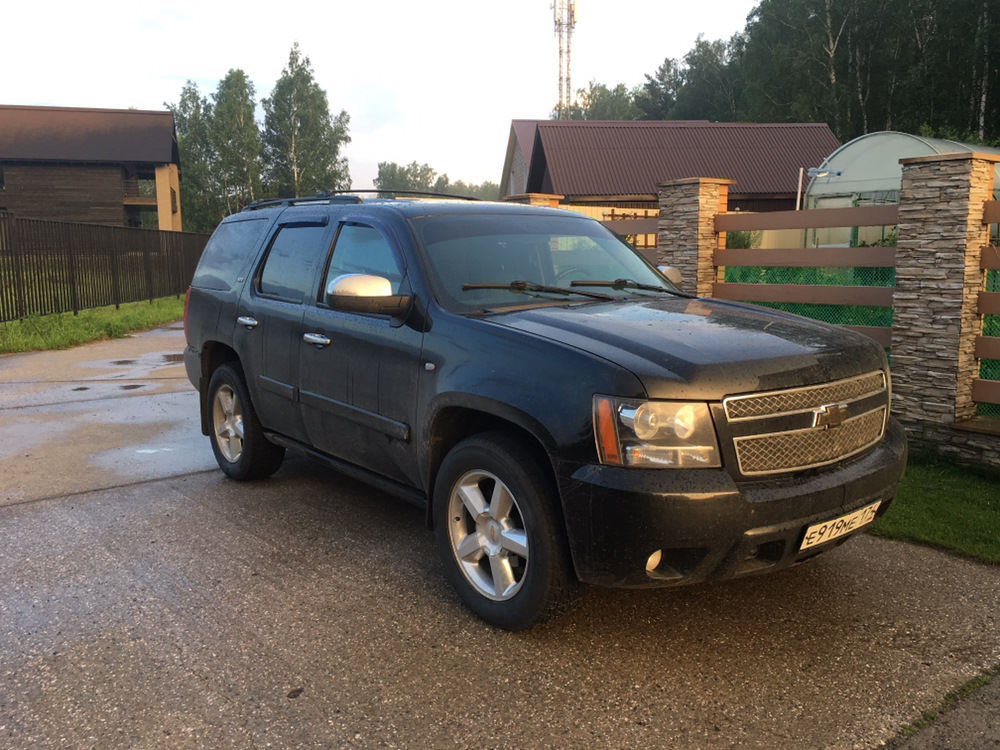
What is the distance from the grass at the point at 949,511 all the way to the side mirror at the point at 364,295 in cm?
306

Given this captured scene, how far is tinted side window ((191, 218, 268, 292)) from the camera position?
19.8ft

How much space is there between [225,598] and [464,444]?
4.52ft

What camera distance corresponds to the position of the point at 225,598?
4.10m

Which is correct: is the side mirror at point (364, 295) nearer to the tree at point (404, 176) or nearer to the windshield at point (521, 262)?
the windshield at point (521, 262)

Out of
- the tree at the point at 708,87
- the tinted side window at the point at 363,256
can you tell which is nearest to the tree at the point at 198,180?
the tree at the point at 708,87

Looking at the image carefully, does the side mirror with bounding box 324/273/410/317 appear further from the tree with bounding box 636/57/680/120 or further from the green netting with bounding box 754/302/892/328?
the tree with bounding box 636/57/680/120

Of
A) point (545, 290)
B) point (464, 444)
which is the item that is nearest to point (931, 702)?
point (464, 444)

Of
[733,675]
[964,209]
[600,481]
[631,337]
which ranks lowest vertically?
[733,675]

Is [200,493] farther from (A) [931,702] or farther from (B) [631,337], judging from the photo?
(A) [931,702]

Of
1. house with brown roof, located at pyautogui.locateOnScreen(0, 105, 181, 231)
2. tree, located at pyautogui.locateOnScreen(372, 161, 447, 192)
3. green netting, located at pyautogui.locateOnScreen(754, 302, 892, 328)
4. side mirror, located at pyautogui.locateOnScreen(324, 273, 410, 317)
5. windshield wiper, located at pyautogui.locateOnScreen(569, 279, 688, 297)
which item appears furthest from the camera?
tree, located at pyautogui.locateOnScreen(372, 161, 447, 192)

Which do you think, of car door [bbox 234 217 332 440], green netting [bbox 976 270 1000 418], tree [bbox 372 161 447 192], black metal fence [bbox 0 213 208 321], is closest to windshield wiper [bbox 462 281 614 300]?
car door [bbox 234 217 332 440]

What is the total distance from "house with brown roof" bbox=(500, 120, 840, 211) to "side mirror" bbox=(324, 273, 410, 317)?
28.4 m

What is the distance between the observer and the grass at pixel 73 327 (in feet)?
46.2

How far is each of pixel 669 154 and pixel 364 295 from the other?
31.8 metres
